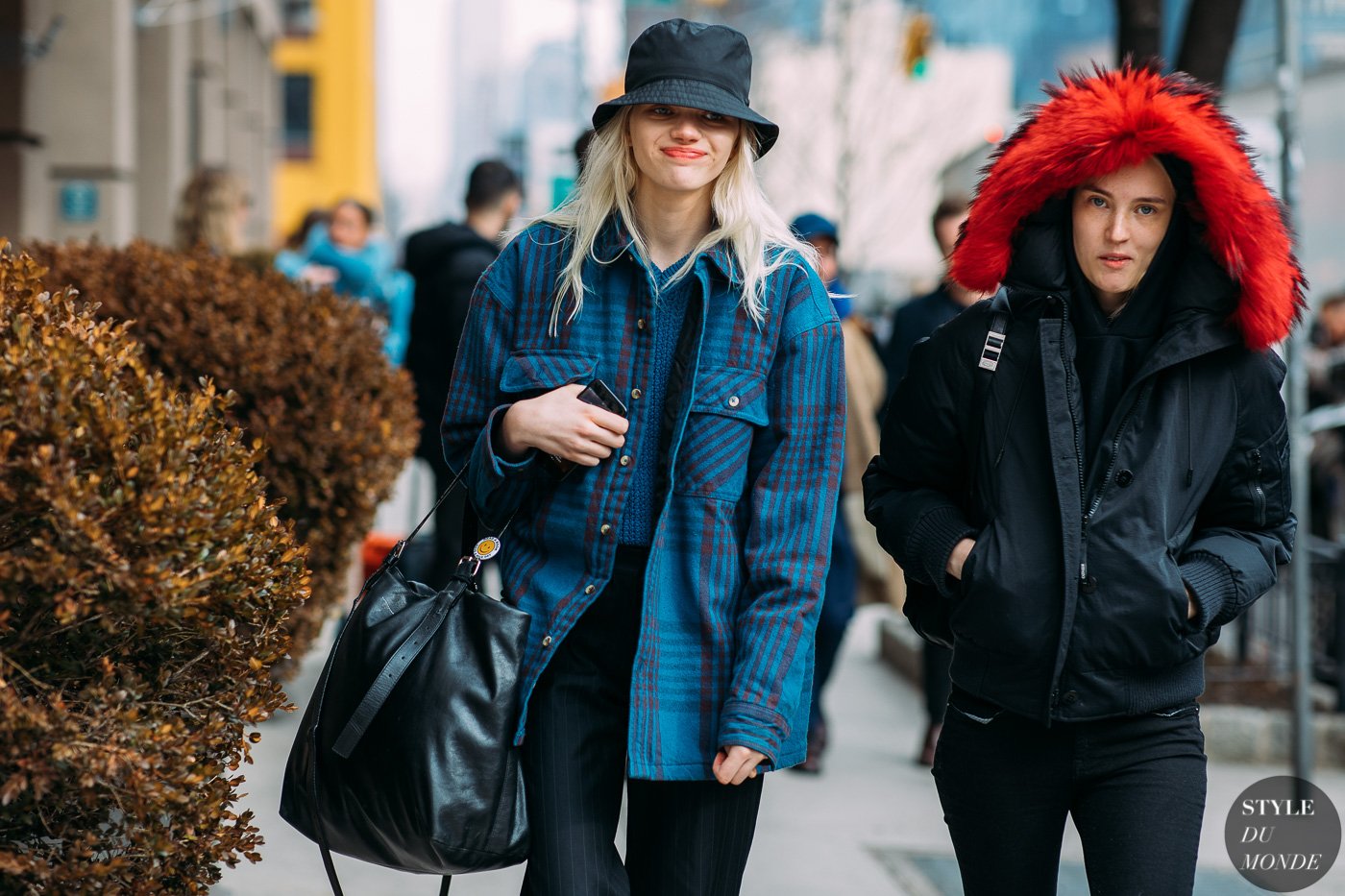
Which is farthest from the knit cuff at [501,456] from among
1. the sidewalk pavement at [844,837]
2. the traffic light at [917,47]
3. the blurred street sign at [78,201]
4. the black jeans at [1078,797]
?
the traffic light at [917,47]

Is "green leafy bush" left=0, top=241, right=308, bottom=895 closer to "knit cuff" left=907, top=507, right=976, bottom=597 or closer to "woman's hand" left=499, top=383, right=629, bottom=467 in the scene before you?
"woman's hand" left=499, top=383, right=629, bottom=467

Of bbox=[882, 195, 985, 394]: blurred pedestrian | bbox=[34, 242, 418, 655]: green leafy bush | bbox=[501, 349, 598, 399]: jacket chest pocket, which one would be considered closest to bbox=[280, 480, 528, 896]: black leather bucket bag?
bbox=[501, 349, 598, 399]: jacket chest pocket

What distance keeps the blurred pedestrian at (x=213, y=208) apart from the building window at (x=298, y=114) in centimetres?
4142

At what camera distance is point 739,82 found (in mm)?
2951

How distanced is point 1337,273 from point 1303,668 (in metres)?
13.5

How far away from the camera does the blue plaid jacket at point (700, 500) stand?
278 cm

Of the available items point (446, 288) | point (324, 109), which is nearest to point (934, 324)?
point (446, 288)

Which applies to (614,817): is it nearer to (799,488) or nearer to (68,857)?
(799,488)

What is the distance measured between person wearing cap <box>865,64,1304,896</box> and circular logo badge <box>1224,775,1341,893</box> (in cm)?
184

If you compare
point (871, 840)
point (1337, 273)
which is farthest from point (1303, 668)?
point (1337, 273)

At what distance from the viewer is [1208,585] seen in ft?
9.80

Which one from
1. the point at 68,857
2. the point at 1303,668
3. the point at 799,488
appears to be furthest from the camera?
the point at 1303,668

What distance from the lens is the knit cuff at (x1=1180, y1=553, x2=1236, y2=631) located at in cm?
297

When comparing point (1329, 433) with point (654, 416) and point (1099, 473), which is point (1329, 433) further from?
point (654, 416)
